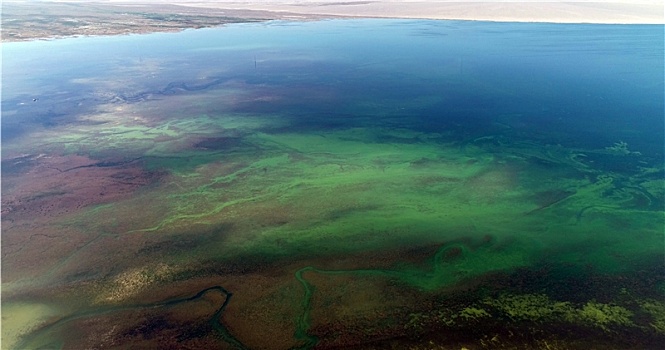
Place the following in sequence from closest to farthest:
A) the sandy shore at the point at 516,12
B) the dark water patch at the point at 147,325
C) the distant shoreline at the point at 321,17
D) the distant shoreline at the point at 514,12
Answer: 1. the dark water patch at the point at 147,325
2. the distant shoreline at the point at 321,17
3. the distant shoreline at the point at 514,12
4. the sandy shore at the point at 516,12

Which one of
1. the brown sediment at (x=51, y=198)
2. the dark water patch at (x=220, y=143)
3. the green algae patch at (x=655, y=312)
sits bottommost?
the green algae patch at (x=655, y=312)

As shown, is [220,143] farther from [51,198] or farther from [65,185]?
[51,198]

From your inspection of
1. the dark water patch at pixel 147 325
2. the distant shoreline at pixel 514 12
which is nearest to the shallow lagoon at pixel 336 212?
the dark water patch at pixel 147 325

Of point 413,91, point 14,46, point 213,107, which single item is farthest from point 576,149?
point 14,46

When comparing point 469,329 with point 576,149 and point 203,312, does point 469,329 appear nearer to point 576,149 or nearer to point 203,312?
point 203,312

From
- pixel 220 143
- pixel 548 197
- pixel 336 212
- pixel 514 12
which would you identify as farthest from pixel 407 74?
pixel 514 12

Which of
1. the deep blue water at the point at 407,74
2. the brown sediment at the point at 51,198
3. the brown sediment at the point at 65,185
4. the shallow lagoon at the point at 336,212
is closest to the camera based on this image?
the shallow lagoon at the point at 336,212

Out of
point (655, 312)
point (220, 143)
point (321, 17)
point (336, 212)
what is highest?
point (321, 17)

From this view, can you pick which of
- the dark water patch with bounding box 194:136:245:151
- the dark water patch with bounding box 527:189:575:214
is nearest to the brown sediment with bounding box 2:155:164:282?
the dark water patch with bounding box 194:136:245:151

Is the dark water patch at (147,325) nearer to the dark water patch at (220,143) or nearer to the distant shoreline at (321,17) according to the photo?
the dark water patch at (220,143)

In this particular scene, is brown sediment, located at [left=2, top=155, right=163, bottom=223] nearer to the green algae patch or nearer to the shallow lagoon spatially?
the shallow lagoon
